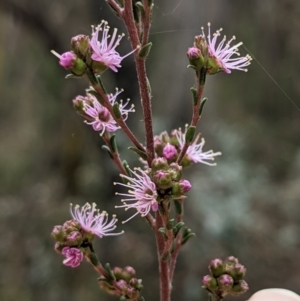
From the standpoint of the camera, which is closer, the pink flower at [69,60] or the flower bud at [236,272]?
the pink flower at [69,60]

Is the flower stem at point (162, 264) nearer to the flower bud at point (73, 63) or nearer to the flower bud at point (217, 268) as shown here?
the flower bud at point (217, 268)

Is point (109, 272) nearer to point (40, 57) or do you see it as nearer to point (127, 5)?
point (127, 5)

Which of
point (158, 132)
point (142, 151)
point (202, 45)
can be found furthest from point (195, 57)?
point (158, 132)

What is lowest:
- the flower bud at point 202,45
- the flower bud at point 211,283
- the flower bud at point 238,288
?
the flower bud at point 238,288

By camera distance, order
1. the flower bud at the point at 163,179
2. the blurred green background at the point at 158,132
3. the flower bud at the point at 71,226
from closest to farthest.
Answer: the flower bud at the point at 163,179 < the flower bud at the point at 71,226 < the blurred green background at the point at 158,132

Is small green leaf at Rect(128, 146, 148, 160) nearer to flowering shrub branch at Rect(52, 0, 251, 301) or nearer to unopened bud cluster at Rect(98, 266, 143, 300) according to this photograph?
flowering shrub branch at Rect(52, 0, 251, 301)

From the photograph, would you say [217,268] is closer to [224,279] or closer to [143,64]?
[224,279]

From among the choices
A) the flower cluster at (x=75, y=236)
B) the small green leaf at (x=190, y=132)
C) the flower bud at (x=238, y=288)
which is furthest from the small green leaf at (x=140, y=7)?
the flower bud at (x=238, y=288)
